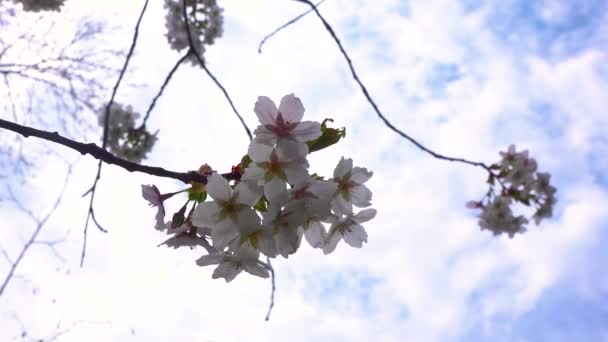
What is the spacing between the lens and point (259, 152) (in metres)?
1.04

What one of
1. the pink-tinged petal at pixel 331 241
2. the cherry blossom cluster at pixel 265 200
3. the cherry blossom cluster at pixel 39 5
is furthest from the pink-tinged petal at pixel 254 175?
the cherry blossom cluster at pixel 39 5

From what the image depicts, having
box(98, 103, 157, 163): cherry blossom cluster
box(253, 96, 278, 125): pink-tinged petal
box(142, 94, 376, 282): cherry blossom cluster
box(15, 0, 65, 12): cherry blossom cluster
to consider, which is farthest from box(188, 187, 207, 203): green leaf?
box(15, 0, 65, 12): cherry blossom cluster

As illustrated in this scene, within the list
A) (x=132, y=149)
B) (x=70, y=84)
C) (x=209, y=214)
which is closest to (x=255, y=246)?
(x=209, y=214)

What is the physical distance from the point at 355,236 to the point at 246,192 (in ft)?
1.46

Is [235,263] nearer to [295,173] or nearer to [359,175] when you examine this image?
[295,173]

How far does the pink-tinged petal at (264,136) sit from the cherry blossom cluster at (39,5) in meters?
3.23

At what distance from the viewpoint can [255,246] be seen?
111cm

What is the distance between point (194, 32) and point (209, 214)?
12.1ft

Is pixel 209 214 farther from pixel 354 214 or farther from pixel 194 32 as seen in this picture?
pixel 194 32

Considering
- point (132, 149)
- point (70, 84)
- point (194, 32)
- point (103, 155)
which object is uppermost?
point (70, 84)

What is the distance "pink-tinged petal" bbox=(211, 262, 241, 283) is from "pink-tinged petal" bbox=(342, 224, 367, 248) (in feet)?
1.09

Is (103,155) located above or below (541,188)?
below

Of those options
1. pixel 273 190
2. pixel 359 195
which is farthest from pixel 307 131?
pixel 359 195

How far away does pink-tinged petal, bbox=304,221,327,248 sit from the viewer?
1.22 m
